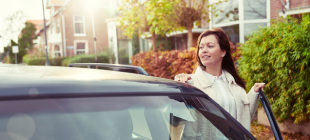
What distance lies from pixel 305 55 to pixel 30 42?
5567cm

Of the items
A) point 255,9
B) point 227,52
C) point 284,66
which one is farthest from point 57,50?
point 227,52

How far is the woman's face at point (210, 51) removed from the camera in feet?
8.70

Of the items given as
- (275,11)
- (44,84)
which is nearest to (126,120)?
(44,84)

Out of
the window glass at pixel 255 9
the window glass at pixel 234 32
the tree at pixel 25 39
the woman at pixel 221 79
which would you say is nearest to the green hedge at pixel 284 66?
the woman at pixel 221 79

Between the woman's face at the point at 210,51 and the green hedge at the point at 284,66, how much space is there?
7.28 feet

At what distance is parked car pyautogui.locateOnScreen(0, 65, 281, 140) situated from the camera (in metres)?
1.22

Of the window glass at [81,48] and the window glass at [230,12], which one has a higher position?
the window glass at [230,12]

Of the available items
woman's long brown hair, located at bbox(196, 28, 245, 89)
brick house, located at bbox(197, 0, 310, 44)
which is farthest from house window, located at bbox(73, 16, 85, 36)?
woman's long brown hair, located at bbox(196, 28, 245, 89)

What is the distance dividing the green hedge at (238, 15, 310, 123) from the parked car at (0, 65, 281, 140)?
331cm

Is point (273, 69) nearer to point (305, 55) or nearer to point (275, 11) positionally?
point (305, 55)

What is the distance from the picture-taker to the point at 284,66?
15.6 ft

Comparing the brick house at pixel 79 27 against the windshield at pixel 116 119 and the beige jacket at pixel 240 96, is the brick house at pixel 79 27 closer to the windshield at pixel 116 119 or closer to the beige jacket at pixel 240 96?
the beige jacket at pixel 240 96

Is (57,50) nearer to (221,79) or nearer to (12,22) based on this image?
(12,22)

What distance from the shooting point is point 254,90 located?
240 centimetres
